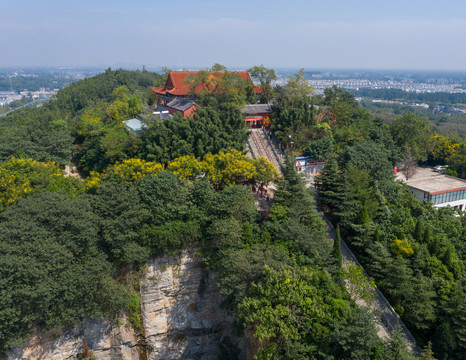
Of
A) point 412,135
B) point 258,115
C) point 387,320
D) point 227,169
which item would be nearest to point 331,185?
point 227,169

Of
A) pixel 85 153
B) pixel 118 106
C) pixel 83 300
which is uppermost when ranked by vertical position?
pixel 118 106

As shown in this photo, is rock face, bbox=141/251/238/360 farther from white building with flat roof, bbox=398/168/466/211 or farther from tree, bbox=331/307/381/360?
white building with flat roof, bbox=398/168/466/211

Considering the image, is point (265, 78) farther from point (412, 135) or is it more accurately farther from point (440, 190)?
point (440, 190)

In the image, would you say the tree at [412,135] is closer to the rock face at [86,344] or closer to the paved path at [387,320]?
the paved path at [387,320]

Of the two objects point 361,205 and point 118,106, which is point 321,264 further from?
point 118,106

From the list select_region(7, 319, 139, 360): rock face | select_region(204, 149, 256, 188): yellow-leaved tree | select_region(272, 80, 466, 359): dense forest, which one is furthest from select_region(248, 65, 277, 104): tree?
select_region(7, 319, 139, 360): rock face

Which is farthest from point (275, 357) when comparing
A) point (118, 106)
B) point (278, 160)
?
point (118, 106)
